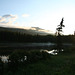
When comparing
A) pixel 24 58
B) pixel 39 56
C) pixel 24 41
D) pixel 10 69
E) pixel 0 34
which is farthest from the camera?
pixel 24 41

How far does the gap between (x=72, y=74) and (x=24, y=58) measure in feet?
20.8

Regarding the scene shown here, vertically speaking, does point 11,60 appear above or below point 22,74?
above

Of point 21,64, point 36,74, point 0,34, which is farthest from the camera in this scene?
point 0,34

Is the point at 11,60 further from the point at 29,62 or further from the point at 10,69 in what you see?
the point at 29,62

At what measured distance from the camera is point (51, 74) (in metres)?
10.9

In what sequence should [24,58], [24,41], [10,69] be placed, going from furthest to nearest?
1. [24,41]
2. [24,58]
3. [10,69]

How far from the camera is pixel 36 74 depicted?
1083cm

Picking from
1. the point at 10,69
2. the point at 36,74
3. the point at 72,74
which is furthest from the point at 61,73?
the point at 10,69

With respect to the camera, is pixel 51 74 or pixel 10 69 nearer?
pixel 51 74

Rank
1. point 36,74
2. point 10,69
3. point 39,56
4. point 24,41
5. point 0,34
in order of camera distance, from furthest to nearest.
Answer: point 24,41, point 0,34, point 39,56, point 10,69, point 36,74

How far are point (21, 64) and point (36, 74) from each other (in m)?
3.77

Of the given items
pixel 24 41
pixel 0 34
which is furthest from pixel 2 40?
pixel 24 41

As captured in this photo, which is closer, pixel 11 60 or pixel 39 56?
pixel 11 60

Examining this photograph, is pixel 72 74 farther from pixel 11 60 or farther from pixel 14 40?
pixel 14 40
